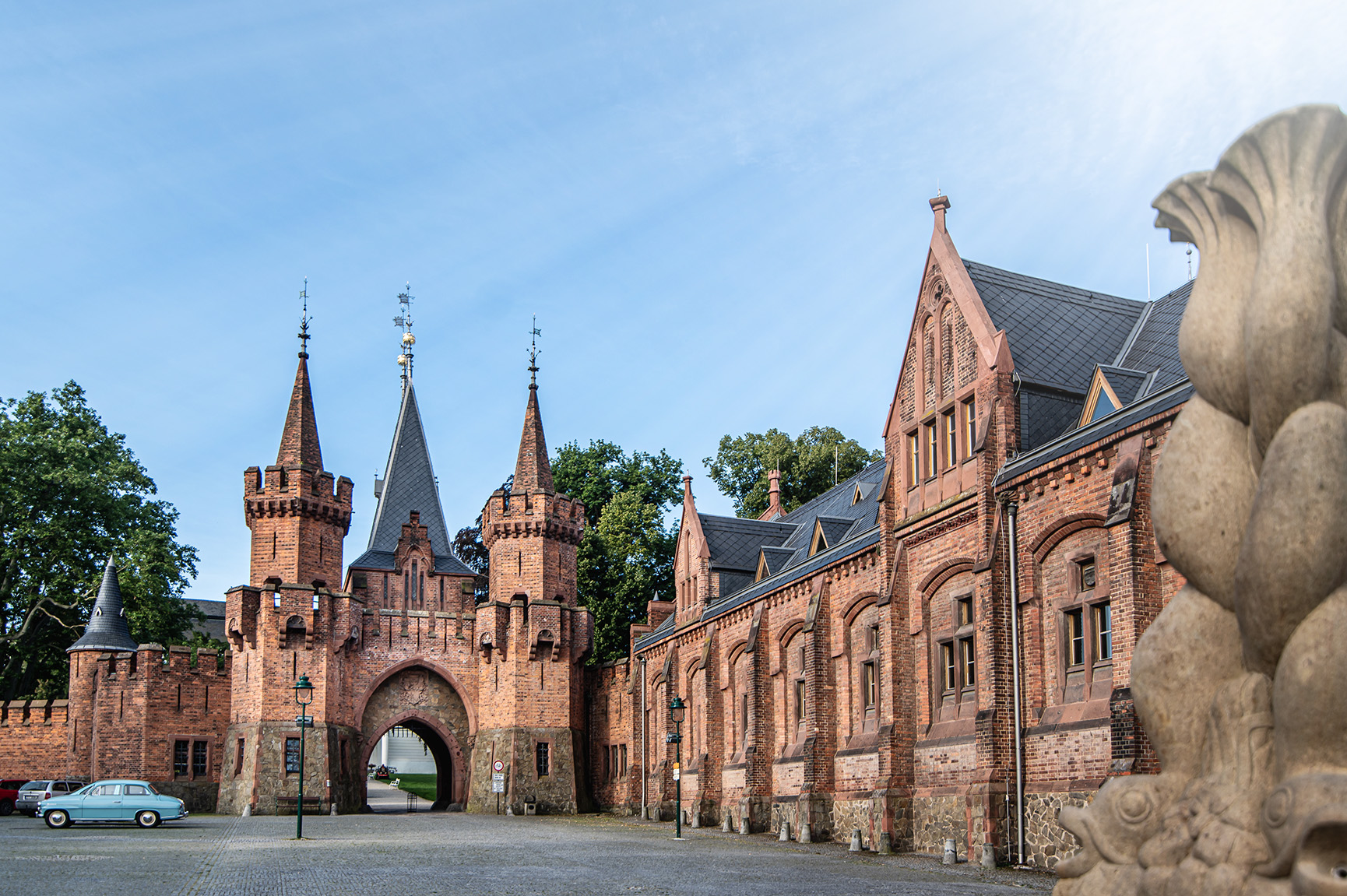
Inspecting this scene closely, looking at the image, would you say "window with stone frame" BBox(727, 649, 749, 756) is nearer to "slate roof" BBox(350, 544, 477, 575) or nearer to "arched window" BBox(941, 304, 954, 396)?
"arched window" BBox(941, 304, 954, 396)

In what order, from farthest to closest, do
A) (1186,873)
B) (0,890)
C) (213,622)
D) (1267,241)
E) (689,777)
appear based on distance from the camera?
1. (213,622)
2. (689,777)
3. (0,890)
4. (1267,241)
5. (1186,873)

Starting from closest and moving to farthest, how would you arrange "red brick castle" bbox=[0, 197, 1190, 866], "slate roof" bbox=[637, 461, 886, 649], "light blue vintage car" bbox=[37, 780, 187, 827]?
"red brick castle" bbox=[0, 197, 1190, 866], "slate roof" bbox=[637, 461, 886, 649], "light blue vintage car" bbox=[37, 780, 187, 827]

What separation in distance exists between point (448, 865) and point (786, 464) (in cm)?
3552

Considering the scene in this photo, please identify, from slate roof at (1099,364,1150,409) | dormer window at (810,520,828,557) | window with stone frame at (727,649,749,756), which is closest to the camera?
slate roof at (1099,364,1150,409)

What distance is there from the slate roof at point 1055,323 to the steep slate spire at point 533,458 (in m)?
27.8

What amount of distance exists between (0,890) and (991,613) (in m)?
14.9

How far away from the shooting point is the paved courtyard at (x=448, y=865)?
16.2 metres

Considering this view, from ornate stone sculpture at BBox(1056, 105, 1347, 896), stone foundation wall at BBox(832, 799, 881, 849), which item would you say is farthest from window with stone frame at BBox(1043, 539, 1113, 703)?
ornate stone sculpture at BBox(1056, 105, 1347, 896)

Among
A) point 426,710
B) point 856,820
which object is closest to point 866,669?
point 856,820

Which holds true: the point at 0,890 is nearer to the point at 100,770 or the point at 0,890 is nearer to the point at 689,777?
the point at 689,777

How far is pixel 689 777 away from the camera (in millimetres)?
38688

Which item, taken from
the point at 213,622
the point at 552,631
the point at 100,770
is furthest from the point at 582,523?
the point at 213,622

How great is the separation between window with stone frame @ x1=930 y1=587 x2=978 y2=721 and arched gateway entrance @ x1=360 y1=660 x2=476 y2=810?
92.5 ft

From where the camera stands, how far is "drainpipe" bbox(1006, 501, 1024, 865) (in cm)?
2053
